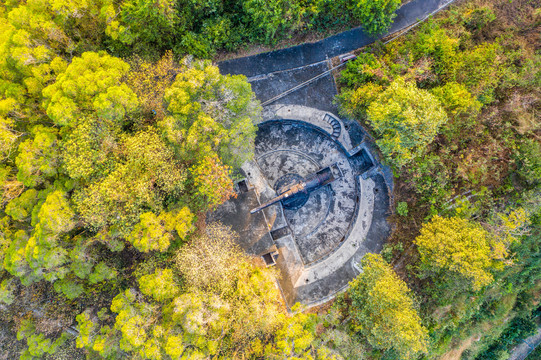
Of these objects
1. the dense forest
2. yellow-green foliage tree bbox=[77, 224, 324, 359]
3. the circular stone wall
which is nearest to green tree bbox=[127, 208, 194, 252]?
the dense forest

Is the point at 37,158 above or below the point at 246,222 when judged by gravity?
above

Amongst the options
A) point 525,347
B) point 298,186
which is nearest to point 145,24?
point 298,186

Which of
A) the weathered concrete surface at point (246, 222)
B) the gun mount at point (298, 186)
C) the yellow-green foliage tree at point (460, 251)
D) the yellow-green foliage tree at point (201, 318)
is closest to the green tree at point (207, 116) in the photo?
the weathered concrete surface at point (246, 222)

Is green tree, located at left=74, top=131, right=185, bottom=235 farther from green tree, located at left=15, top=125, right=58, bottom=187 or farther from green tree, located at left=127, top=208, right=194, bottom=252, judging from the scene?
green tree, located at left=15, top=125, right=58, bottom=187

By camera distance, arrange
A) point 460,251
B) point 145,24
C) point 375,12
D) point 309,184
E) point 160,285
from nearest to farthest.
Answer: point 160,285
point 460,251
point 145,24
point 375,12
point 309,184

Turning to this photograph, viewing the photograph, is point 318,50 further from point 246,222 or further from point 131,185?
point 131,185

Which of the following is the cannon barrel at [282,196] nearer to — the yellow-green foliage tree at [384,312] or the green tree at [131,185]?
the yellow-green foliage tree at [384,312]

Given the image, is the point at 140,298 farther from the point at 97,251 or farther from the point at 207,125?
the point at 207,125
